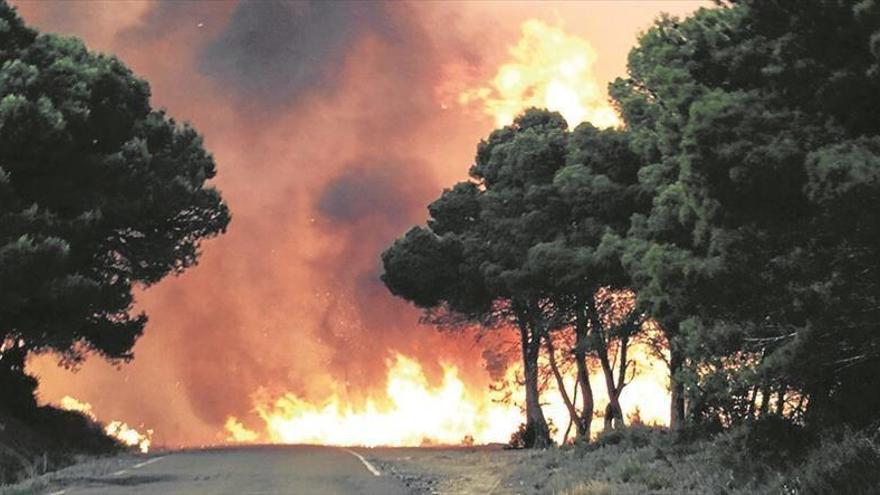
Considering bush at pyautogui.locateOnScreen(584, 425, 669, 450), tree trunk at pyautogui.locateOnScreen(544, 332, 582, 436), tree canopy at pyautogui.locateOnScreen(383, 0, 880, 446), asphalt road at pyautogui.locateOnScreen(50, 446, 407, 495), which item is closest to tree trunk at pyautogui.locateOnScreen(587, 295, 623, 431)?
tree trunk at pyautogui.locateOnScreen(544, 332, 582, 436)

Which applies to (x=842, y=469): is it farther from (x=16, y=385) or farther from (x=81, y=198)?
(x=16, y=385)

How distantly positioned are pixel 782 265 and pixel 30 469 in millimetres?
17642

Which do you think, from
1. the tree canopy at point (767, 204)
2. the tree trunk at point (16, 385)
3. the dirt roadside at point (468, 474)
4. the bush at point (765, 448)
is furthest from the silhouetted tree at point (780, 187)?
the tree trunk at point (16, 385)

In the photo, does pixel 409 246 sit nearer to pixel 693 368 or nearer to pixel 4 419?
pixel 4 419

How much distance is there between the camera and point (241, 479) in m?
18.1

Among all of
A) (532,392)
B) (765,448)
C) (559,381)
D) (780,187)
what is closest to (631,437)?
(765,448)

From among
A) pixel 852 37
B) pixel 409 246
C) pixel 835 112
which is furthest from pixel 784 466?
pixel 409 246

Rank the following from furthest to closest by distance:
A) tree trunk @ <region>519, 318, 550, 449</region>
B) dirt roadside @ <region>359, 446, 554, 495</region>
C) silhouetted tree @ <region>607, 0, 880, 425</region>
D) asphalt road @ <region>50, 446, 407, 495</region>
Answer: tree trunk @ <region>519, 318, 550, 449</region> < dirt roadside @ <region>359, 446, 554, 495</region> < asphalt road @ <region>50, 446, 407, 495</region> < silhouetted tree @ <region>607, 0, 880, 425</region>

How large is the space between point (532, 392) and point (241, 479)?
21840 millimetres

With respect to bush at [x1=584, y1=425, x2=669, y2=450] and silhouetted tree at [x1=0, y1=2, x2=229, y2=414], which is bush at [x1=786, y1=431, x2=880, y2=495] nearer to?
bush at [x1=584, y1=425, x2=669, y2=450]

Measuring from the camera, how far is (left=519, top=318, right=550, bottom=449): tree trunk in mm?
36969

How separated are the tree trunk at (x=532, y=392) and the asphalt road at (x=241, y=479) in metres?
13.7

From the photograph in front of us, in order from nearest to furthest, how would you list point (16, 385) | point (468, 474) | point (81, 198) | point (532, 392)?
point (468, 474) → point (81, 198) → point (16, 385) → point (532, 392)

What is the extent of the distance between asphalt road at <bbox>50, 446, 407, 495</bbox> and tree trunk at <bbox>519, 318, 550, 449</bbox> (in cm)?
1366
